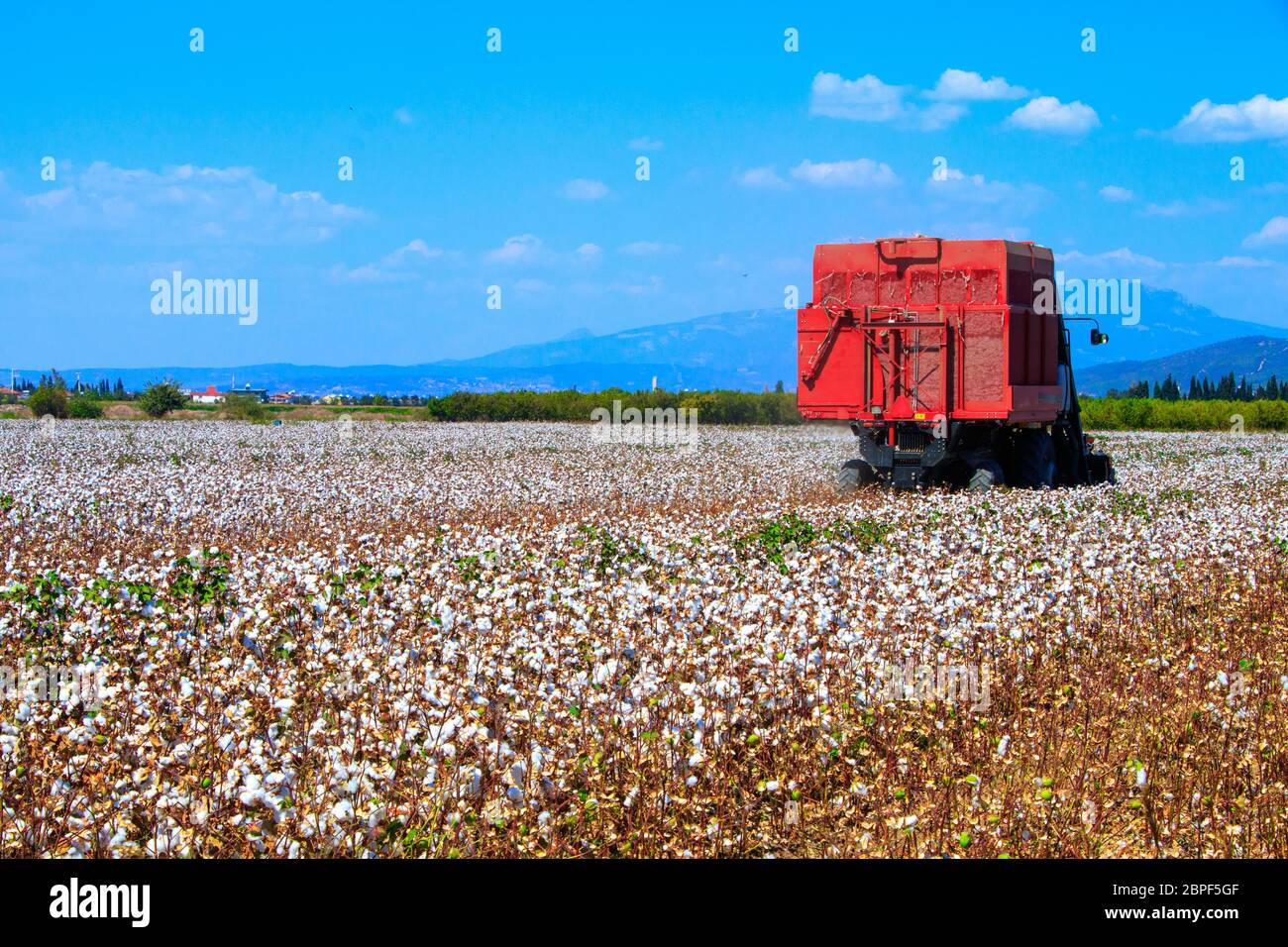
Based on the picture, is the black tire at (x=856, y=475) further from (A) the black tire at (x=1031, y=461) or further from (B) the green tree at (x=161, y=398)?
(B) the green tree at (x=161, y=398)

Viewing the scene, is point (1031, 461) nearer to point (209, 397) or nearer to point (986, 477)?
point (986, 477)

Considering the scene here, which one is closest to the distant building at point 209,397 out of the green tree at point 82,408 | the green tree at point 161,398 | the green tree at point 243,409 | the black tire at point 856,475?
the green tree at point 243,409

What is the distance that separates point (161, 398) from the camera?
6994 cm

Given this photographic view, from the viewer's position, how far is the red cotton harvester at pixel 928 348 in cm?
1792

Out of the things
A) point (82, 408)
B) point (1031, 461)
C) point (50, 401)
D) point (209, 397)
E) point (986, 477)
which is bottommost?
point (986, 477)

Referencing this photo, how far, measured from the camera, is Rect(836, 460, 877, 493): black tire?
19656 mm

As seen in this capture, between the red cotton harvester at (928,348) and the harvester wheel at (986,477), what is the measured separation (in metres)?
0.02

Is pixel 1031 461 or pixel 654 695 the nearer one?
pixel 654 695

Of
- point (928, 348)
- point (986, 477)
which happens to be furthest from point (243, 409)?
point (986, 477)

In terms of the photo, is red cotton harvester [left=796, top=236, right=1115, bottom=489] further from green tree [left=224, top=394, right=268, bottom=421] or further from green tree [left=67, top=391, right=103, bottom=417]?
green tree [left=67, top=391, right=103, bottom=417]

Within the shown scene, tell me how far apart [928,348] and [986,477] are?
87.2 inches

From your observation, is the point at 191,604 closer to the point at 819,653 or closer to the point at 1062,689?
the point at 819,653

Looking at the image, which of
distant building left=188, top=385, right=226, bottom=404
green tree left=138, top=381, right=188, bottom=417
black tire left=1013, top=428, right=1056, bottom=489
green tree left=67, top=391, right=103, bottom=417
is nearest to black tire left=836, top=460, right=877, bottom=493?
black tire left=1013, top=428, right=1056, bottom=489

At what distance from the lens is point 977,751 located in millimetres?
6332
